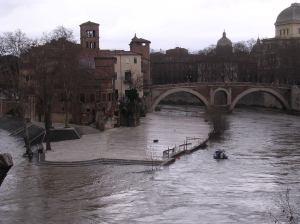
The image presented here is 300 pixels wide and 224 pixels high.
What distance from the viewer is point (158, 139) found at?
42.3 m

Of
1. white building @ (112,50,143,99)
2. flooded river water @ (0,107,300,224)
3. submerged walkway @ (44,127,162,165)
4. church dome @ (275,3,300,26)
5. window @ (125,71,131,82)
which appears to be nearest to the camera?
flooded river water @ (0,107,300,224)

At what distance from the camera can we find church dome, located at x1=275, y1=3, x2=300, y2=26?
10362 centimetres

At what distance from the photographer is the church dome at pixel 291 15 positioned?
104 meters

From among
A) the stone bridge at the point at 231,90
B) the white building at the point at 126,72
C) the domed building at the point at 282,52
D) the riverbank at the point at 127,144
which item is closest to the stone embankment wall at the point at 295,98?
the stone bridge at the point at 231,90

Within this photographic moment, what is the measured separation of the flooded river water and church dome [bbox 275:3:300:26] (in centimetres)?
6927

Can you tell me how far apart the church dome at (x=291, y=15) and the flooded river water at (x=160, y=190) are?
227 ft

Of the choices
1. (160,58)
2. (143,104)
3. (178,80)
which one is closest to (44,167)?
(143,104)

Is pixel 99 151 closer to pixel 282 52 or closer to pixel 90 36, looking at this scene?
pixel 90 36

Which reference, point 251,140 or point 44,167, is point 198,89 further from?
point 44,167

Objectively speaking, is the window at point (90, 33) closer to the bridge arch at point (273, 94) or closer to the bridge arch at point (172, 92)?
the bridge arch at point (172, 92)

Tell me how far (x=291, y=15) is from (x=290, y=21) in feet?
3.44

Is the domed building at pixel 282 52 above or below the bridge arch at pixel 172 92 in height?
above

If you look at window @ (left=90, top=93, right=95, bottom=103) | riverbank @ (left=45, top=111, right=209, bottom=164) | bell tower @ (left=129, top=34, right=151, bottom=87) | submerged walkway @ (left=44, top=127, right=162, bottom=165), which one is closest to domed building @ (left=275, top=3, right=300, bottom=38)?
bell tower @ (left=129, top=34, right=151, bottom=87)

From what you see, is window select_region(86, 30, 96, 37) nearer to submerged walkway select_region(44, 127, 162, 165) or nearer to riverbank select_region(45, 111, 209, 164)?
riverbank select_region(45, 111, 209, 164)
